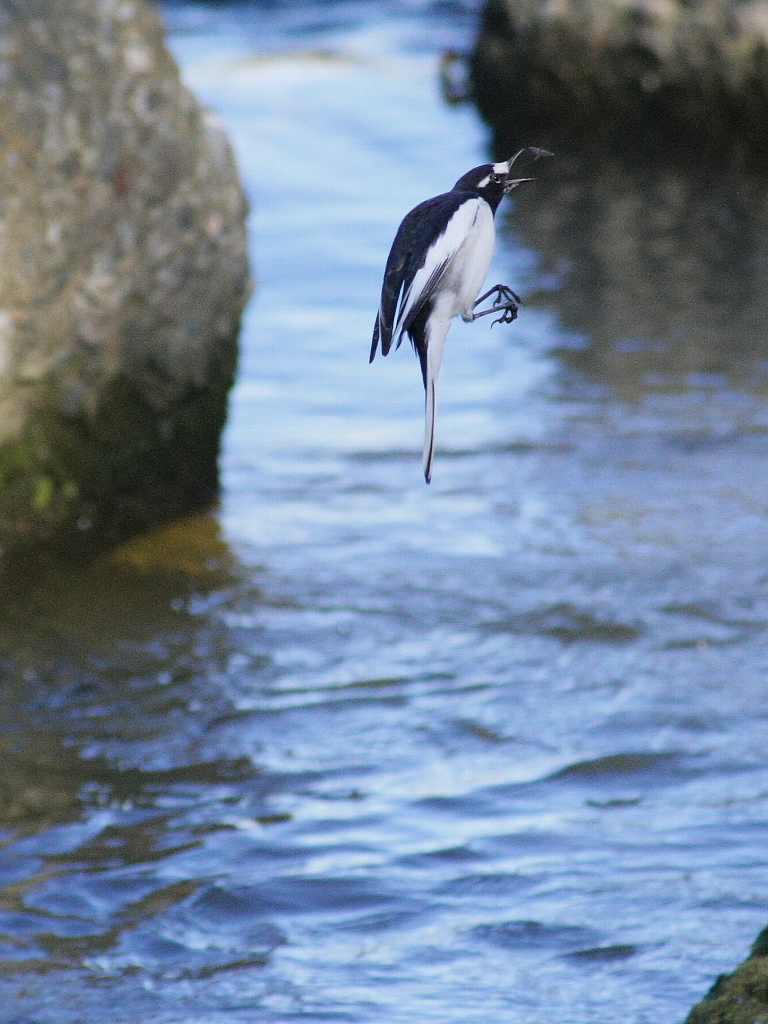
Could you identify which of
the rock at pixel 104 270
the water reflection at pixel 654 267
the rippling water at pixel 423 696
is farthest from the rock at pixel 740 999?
the water reflection at pixel 654 267

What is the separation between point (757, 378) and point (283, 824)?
14.3 ft

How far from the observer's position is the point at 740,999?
2.48m

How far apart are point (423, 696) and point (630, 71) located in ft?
29.3

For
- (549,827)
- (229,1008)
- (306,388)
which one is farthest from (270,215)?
(229,1008)

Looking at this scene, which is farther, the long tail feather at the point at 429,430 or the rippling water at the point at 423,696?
the rippling water at the point at 423,696

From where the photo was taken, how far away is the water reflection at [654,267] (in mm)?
8109

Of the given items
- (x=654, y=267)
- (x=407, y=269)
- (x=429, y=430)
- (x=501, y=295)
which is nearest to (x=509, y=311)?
(x=501, y=295)

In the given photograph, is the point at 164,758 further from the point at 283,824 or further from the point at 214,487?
the point at 214,487

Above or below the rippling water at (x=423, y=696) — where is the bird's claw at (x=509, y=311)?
above

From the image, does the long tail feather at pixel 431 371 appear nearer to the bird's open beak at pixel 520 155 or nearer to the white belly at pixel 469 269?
the white belly at pixel 469 269

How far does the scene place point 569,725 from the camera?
480 centimetres

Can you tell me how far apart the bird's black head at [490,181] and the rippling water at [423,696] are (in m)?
2.46

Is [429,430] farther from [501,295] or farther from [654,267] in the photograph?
[654,267]

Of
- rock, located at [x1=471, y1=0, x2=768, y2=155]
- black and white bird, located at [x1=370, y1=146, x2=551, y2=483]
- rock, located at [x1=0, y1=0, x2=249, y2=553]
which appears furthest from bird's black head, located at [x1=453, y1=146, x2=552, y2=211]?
rock, located at [x1=471, y1=0, x2=768, y2=155]
